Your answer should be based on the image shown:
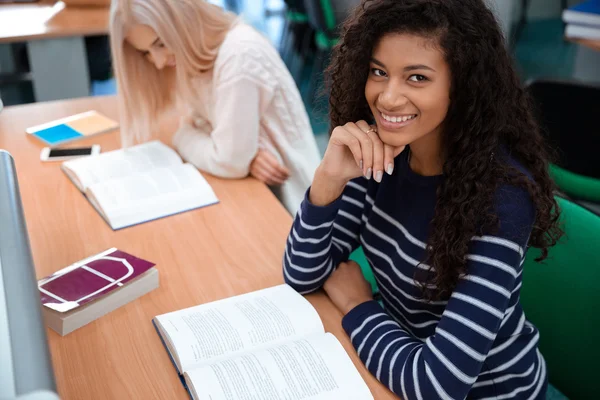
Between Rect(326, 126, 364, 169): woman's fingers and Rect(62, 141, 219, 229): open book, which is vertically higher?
Rect(326, 126, 364, 169): woman's fingers

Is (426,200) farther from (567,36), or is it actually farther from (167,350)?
(567,36)

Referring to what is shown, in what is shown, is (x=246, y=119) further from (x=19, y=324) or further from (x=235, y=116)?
(x=19, y=324)

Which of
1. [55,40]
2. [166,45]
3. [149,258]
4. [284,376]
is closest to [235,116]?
[166,45]

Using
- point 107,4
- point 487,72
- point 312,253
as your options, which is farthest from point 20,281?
point 107,4

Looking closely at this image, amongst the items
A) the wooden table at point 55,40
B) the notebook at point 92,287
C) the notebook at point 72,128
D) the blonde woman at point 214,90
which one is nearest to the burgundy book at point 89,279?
the notebook at point 92,287

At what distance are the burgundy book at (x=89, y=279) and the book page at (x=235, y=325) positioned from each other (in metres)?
0.13

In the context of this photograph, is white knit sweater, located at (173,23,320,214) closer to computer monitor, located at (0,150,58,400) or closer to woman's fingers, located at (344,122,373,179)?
woman's fingers, located at (344,122,373,179)

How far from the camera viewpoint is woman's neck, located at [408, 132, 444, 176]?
1.06 m

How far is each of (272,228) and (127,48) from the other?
2.20 feet

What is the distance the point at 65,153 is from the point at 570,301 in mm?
1287

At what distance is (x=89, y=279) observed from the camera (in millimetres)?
1117

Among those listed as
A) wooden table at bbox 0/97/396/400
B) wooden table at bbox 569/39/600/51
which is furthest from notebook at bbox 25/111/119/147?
wooden table at bbox 569/39/600/51

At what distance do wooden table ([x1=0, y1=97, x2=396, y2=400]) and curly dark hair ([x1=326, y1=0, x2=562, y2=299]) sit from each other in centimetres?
26

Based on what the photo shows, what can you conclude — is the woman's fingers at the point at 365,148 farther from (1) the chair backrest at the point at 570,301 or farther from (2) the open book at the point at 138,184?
(2) the open book at the point at 138,184
